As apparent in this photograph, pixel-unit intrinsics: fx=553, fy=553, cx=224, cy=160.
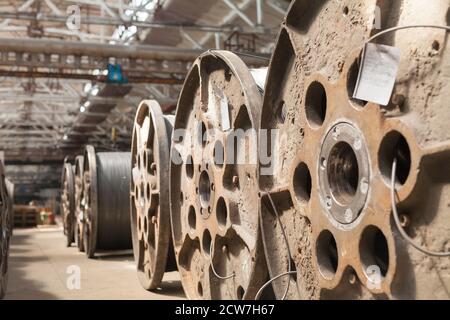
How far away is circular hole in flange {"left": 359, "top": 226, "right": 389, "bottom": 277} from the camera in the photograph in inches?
70.4

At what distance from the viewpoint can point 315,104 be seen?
2.23 m

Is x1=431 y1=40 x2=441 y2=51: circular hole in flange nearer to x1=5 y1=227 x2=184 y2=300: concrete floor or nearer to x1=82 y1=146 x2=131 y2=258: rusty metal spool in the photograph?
x1=5 y1=227 x2=184 y2=300: concrete floor

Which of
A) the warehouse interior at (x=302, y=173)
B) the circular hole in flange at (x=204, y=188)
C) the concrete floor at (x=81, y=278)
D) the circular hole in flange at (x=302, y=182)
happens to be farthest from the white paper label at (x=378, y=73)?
the concrete floor at (x=81, y=278)

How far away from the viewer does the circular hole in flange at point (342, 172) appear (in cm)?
198

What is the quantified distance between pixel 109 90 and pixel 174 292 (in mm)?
7771

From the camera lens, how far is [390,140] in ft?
5.59

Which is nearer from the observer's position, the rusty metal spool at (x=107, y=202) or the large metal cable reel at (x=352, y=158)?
the large metal cable reel at (x=352, y=158)

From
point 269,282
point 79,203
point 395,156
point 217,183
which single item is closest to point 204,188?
point 217,183

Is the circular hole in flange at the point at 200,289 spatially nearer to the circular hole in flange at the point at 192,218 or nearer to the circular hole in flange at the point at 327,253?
the circular hole in flange at the point at 192,218

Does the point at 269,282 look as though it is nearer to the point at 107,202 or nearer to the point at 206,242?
the point at 206,242

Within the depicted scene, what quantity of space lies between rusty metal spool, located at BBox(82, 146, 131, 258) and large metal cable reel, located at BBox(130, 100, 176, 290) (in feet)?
5.94

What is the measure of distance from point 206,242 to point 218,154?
2.00ft
